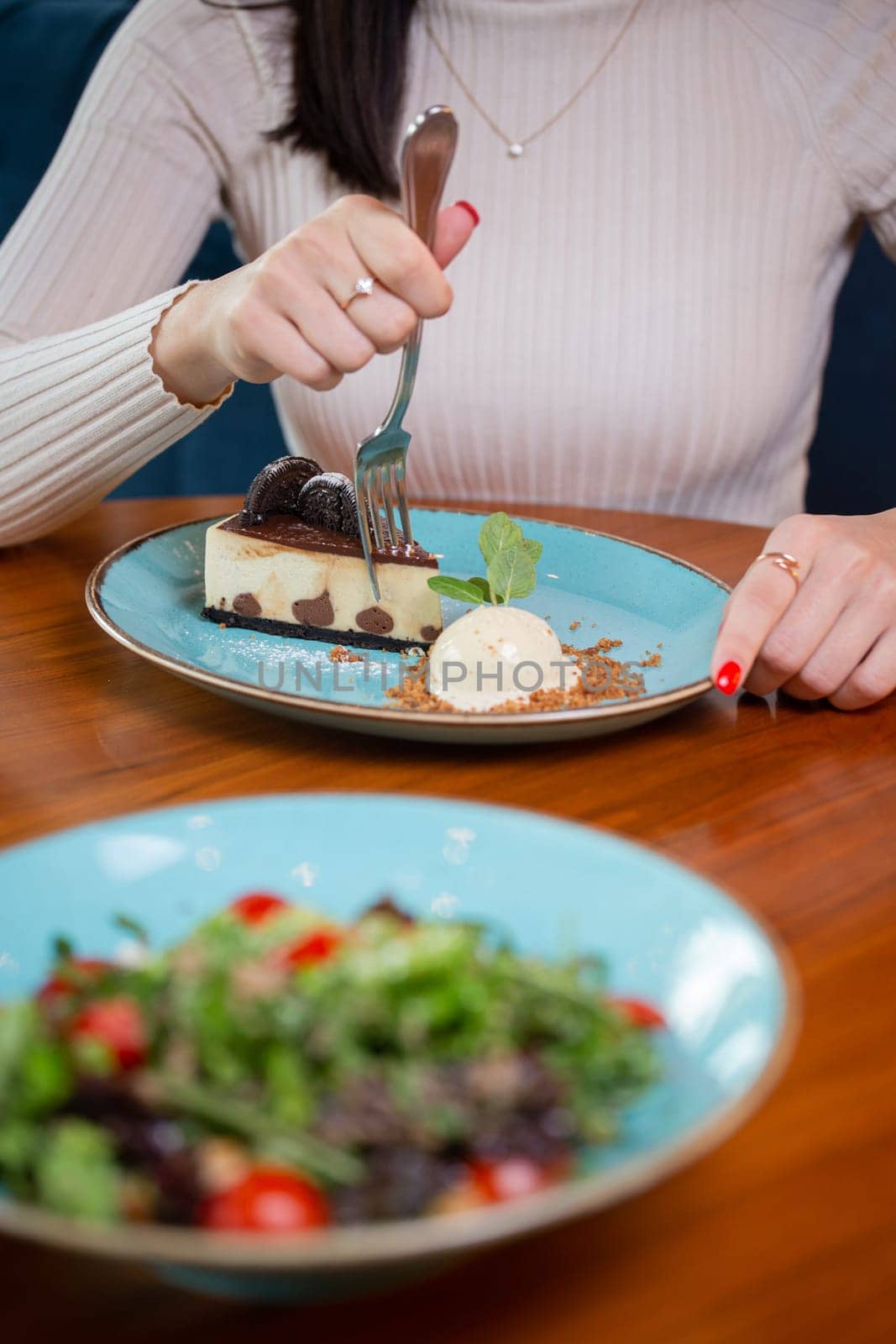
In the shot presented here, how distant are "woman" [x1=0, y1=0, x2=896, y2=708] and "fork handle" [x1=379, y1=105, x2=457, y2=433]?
0.67 m

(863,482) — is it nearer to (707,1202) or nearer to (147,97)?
(147,97)

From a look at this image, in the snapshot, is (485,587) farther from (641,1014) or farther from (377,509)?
(641,1014)

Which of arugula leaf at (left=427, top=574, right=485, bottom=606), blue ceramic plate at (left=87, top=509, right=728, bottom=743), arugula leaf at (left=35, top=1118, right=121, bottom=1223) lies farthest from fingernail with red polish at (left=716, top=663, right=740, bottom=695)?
arugula leaf at (left=35, top=1118, right=121, bottom=1223)

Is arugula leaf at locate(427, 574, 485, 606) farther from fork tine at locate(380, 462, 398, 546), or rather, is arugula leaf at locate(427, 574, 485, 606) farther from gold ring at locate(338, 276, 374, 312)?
gold ring at locate(338, 276, 374, 312)

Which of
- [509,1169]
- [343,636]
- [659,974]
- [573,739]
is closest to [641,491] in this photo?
[343,636]

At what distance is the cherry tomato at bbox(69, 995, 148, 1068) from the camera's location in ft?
1.31

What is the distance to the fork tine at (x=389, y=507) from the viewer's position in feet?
3.67

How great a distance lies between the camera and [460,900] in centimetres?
54

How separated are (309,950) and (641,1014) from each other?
13 cm

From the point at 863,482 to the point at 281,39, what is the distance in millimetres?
1277

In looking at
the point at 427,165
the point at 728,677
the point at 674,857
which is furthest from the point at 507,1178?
Answer: the point at 427,165

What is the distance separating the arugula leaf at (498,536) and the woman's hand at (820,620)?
214 mm

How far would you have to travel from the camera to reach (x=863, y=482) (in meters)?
2.27

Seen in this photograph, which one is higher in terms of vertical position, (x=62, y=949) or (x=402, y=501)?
(x=62, y=949)
